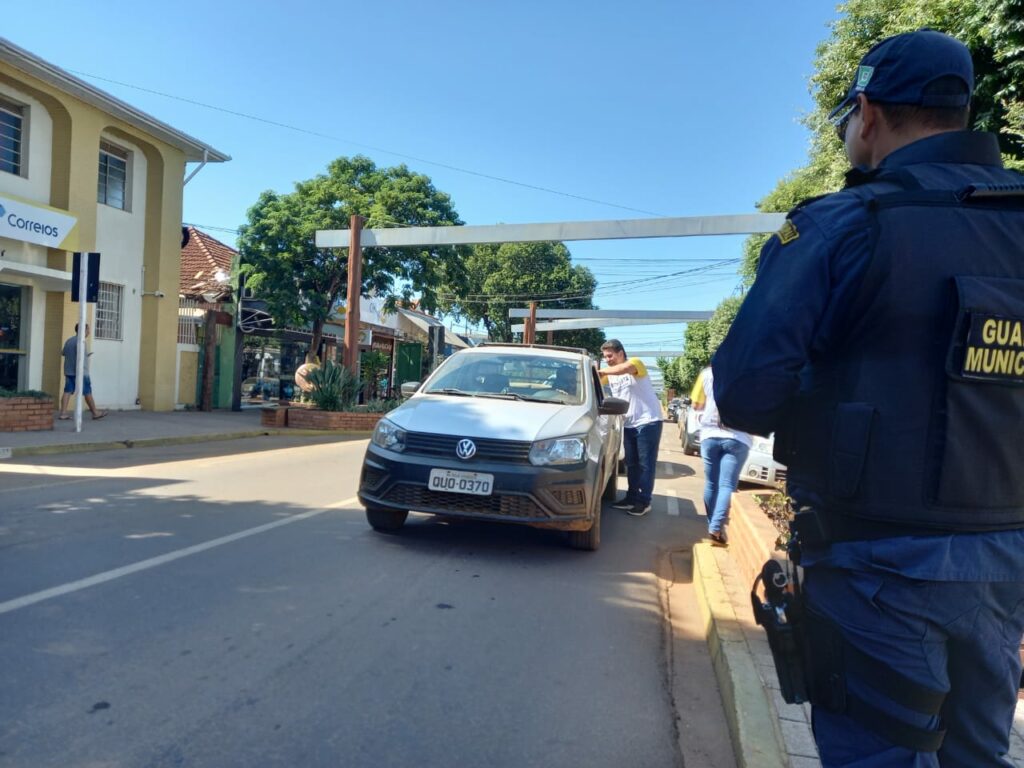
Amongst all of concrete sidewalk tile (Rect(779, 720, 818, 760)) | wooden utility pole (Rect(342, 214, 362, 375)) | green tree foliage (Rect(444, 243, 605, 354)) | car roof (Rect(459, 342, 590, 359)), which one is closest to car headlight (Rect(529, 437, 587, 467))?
car roof (Rect(459, 342, 590, 359))

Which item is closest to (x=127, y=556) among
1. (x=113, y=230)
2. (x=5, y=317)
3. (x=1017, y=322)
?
(x=1017, y=322)

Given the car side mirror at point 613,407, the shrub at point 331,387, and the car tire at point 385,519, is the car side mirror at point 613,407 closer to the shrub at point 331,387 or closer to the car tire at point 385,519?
the car tire at point 385,519

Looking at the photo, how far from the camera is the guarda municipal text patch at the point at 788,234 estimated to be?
1643 millimetres

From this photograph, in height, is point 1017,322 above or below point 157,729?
above

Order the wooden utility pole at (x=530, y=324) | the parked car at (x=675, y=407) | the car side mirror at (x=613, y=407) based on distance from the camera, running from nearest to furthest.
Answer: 1. the car side mirror at (x=613, y=407)
2. the parked car at (x=675, y=407)
3. the wooden utility pole at (x=530, y=324)

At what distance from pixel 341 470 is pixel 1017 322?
8867 millimetres

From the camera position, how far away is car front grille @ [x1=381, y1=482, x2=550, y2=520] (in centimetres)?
491

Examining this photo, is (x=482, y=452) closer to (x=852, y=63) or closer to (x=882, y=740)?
(x=882, y=740)

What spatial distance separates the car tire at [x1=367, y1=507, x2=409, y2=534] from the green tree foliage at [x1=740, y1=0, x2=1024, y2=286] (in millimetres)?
3213

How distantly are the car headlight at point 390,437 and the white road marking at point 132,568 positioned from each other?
1289 mm

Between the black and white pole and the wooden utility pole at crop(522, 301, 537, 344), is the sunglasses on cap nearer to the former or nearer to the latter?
the black and white pole

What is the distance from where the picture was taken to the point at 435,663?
11.0 ft

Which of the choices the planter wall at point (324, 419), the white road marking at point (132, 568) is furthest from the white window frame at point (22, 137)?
the white road marking at point (132, 568)

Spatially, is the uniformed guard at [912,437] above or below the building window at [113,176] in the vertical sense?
below
